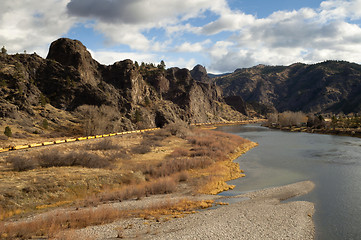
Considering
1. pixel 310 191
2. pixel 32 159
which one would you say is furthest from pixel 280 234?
pixel 32 159

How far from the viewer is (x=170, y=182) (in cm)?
2702

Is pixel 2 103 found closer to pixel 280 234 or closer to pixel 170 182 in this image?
pixel 170 182

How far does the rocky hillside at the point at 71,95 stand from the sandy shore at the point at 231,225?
5007cm

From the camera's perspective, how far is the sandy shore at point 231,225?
15531 millimetres

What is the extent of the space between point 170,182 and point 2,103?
5344cm

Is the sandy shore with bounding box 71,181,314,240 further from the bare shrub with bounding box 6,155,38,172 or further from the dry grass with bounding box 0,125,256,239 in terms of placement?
the bare shrub with bounding box 6,155,38,172

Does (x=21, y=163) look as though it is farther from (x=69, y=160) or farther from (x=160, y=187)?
(x=160, y=187)

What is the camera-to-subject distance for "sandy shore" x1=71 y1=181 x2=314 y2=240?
1553 cm

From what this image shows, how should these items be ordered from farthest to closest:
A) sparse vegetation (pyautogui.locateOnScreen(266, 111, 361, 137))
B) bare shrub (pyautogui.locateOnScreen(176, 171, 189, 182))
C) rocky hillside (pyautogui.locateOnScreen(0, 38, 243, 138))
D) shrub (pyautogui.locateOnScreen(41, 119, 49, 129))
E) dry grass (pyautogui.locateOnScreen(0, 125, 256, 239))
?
A: 1. sparse vegetation (pyautogui.locateOnScreen(266, 111, 361, 137))
2. rocky hillside (pyautogui.locateOnScreen(0, 38, 243, 138))
3. shrub (pyautogui.locateOnScreen(41, 119, 49, 129))
4. bare shrub (pyautogui.locateOnScreen(176, 171, 189, 182))
5. dry grass (pyautogui.locateOnScreen(0, 125, 256, 239))

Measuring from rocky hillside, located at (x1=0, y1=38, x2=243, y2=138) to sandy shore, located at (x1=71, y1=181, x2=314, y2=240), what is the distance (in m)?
50.1

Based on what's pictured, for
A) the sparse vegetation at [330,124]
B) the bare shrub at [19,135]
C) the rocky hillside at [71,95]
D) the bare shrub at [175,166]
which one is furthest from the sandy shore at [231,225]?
the sparse vegetation at [330,124]

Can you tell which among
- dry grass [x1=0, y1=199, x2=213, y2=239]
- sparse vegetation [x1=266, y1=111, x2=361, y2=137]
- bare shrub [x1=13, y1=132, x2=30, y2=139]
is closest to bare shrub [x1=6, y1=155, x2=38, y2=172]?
dry grass [x1=0, y1=199, x2=213, y2=239]

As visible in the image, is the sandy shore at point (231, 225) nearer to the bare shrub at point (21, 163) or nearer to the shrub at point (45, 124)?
the bare shrub at point (21, 163)

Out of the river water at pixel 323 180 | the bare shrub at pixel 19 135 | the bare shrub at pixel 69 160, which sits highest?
the bare shrub at pixel 19 135
